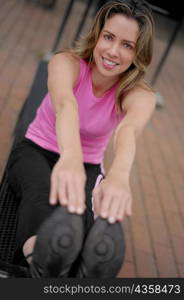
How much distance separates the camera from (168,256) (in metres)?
2.73

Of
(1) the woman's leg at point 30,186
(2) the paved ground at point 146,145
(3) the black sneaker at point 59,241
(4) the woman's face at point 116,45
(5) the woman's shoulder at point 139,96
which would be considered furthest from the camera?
(2) the paved ground at point 146,145

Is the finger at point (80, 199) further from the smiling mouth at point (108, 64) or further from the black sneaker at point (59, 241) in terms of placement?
the smiling mouth at point (108, 64)

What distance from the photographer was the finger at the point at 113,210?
1.26m

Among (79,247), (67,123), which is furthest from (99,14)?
(79,247)

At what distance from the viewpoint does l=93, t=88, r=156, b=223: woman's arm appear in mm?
1298

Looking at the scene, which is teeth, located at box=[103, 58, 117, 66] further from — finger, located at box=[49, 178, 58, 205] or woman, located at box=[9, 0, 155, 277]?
finger, located at box=[49, 178, 58, 205]

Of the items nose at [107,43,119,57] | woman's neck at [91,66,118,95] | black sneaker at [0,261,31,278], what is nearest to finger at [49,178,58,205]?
black sneaker at [0,261,31,278]

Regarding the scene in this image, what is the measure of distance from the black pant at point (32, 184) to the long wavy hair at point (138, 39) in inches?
16.1

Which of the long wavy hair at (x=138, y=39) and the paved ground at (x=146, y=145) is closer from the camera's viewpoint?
the long wavy hair at (x=138, y=39)

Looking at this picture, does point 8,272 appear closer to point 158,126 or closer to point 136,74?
point 136,74

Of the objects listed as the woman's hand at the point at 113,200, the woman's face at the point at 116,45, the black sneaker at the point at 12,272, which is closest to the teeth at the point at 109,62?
the woman's face at the point at 116,45

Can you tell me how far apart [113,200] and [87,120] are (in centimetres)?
85

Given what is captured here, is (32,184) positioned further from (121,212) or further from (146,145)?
(146,145)

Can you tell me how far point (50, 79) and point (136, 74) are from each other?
378mm
